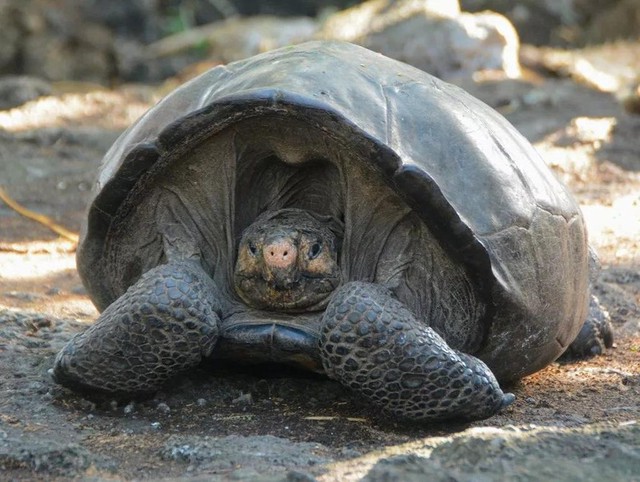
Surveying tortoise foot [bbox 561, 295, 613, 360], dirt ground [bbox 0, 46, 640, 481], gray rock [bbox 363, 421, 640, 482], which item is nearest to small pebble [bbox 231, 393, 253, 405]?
dirt ground [bbox 0, 46, 640, 481]

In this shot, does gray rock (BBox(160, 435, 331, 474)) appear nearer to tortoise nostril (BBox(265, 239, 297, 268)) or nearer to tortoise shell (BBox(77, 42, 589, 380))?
tortoise nostril (BBox(265, 239, 297, 268))

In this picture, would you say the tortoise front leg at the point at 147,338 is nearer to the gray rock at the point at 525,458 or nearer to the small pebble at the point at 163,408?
the small pebble at the point at 163,408

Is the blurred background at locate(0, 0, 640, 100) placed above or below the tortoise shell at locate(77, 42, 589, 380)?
above

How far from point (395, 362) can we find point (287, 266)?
48 cm

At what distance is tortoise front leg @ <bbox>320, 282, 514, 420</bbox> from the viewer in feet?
9.78

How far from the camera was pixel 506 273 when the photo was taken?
326cm

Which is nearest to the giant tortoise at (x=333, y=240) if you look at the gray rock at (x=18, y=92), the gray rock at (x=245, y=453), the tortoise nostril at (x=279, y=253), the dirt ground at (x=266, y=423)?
the tortoise nostril at (x=279, y=253)

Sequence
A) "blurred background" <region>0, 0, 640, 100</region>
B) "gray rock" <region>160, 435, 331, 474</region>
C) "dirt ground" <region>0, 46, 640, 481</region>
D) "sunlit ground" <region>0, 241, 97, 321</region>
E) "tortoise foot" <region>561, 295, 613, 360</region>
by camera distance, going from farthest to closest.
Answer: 1. "blurred background" <region>0, 0, 640, 100</region>
2. "sunlit ground" <region>0, 241, 97, 321</region>
3. "tortoise foot" <region>561, 295, 613, 360</region>
4. "gray rock" <region>160, 435, 331, 474</region>
5. "dirt ground" <region>0, 46, 640, 481</region>

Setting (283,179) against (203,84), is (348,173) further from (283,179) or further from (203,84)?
(203,84)

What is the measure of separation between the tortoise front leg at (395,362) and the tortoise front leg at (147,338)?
376mm

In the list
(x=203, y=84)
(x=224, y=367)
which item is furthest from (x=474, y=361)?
(x=203, y=84)

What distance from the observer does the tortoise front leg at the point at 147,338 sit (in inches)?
121

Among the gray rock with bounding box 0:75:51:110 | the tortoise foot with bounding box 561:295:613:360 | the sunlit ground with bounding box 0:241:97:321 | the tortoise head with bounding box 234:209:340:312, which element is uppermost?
the gray rock with bounding box 0:75:51:110

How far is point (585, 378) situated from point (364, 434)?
1177mm
